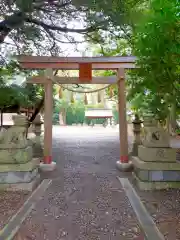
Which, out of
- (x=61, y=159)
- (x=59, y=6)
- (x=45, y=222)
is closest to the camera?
(x=45, y=222)

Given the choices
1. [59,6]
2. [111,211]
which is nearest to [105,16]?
[59,6]

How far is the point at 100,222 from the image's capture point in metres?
3.17

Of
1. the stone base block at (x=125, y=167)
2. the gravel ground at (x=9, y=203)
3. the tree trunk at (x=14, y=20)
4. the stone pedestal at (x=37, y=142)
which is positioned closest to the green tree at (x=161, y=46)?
the tree trunk at (x=14, y=20)

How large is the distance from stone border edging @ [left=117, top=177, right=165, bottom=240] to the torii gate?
1560 millimetres

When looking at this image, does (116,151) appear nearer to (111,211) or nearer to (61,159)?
(61,159)

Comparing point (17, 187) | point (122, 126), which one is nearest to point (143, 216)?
point (17, 187)

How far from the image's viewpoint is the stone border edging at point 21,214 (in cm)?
284

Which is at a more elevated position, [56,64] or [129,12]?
[129,12]

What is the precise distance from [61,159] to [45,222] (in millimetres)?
4234

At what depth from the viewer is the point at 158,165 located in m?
4.47

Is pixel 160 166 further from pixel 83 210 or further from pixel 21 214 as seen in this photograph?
pixel 21 214

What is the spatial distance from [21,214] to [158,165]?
229cm

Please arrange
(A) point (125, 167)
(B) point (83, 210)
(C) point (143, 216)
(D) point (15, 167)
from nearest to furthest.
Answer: (C) point (143, 216), (B) point (83, 210), (D) point (15, 167), (A) point (125, 167)

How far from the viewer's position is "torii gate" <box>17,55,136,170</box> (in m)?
6.02
